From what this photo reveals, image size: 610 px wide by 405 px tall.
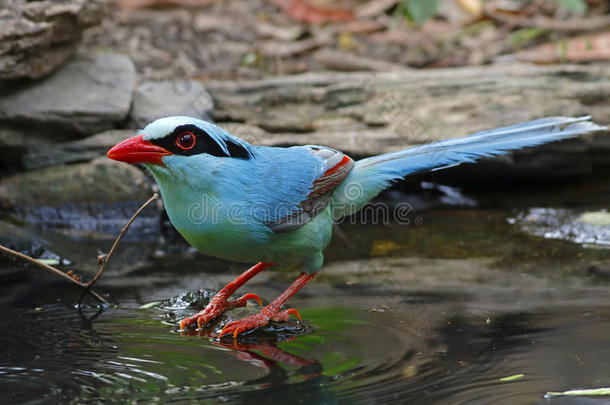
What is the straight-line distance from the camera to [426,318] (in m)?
3.67

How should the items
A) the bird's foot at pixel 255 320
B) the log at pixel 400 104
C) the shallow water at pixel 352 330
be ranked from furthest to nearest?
the log at pixel 400 104, the bird's foot at pixel 255 320, the shallow water at pixel 352 330

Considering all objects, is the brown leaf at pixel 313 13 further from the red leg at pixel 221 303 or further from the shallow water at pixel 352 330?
the red leg at pixel 221 303

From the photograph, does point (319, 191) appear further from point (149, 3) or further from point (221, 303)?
point (149, 3)

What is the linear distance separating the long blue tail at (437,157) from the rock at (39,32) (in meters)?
2.94

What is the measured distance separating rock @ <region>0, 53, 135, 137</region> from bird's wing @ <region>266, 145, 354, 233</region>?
2.85 metres

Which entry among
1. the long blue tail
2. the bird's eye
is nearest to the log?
the long blue tail

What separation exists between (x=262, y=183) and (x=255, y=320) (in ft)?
2.26

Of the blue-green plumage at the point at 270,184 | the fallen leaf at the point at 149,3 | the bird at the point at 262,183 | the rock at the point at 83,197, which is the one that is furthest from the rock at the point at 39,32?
the fallen leaf at the point at 149,3

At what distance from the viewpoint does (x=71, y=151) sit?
623 cm

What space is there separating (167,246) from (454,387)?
127 inches

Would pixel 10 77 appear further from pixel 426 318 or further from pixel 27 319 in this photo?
pixel 426 318

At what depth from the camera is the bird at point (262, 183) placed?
10.8ft

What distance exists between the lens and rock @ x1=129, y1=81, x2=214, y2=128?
6.35 metres

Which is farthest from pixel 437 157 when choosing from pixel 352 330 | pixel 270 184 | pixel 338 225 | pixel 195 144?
pixel 338 225
